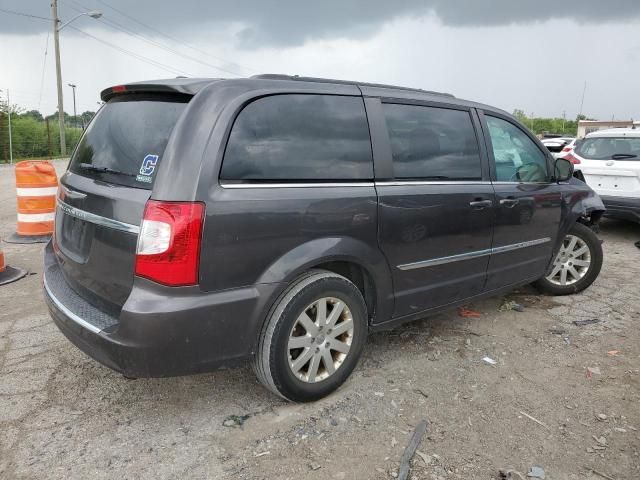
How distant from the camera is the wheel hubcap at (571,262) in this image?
4773 mm

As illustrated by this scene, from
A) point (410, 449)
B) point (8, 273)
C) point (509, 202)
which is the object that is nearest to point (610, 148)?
point (509, 202)

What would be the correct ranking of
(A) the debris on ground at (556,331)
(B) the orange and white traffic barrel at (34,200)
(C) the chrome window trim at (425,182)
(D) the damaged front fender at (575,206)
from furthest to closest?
(B) the orange and white traffic barrel at (34,200) < (D) the damaged front fender at (575,206) < (A) the debris on ground at (556,331) < (C) the chrome window trim at (425,182)

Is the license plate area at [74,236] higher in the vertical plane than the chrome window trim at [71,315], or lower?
higher

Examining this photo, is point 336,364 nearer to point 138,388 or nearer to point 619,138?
point 138,388

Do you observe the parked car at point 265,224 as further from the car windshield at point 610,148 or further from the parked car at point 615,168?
the car windshield at point 610,148

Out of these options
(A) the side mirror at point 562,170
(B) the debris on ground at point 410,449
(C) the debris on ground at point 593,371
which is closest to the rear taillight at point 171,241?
(B) the debris on ground at point 410,449

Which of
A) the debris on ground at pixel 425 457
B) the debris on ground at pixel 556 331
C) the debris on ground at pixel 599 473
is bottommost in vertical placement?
the debris on ground at pixel 425 457

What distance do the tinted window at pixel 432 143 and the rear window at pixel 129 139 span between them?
1322 mm

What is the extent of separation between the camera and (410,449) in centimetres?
254

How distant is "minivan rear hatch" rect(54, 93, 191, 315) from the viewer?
2.46 metres

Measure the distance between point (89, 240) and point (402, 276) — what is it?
1817mm

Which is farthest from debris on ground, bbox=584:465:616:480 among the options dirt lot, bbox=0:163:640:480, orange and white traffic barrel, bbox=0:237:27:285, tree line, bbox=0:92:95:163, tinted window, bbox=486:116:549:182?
tree line, bbox=0:92:95:163

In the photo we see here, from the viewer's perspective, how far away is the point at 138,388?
3.06 metres

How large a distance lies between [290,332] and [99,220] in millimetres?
1131
